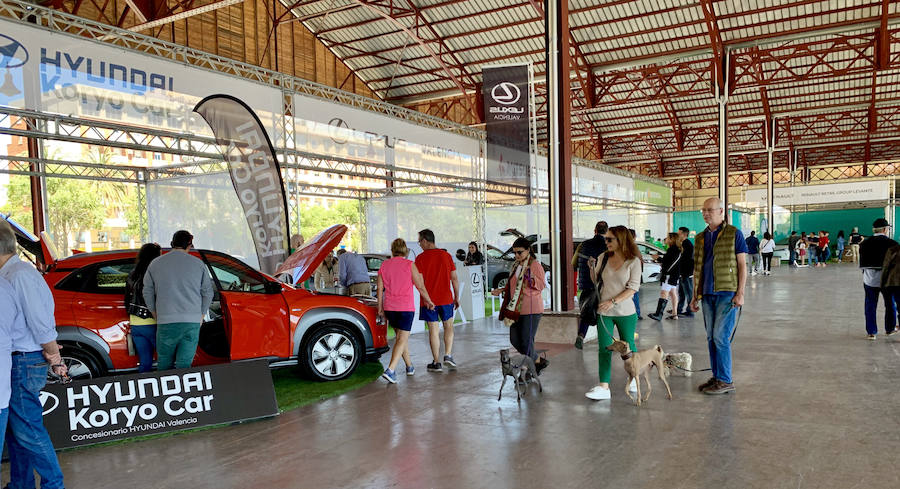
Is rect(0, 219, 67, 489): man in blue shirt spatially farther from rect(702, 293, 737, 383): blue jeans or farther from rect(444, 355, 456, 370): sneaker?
rect(702, 293, 737, 383): blue jeans

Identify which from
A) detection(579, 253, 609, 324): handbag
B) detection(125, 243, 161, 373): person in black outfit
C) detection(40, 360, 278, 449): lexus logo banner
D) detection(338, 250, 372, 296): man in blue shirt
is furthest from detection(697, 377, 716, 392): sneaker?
detection(338, 250, 372, 296): man in blue shirt

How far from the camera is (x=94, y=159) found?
1862cm

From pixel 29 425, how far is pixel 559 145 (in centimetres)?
733

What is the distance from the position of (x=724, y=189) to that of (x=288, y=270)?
52.5 feet

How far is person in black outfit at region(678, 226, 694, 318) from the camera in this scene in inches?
396

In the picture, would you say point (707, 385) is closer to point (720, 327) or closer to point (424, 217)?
point (720, 327)

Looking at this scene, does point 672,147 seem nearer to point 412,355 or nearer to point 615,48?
point 615,48

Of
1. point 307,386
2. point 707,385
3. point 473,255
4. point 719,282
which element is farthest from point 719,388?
point 473,255

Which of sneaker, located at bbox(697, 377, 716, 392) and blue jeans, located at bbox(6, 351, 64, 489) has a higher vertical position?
blue jeans, located at bbox(6, 351, 64, 489)

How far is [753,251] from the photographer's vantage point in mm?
20656

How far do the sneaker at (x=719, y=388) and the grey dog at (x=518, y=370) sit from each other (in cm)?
147

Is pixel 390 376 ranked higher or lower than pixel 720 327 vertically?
lower

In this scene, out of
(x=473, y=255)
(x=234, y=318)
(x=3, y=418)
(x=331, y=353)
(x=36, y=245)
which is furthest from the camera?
(x=473, y=255)

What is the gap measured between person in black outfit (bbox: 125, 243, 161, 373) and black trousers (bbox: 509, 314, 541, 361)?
3.24 meters
